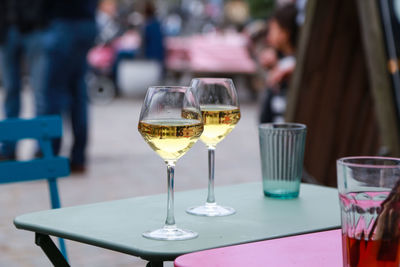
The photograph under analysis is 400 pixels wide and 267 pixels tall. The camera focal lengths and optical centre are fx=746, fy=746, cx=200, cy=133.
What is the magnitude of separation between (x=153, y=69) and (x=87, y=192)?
779cm

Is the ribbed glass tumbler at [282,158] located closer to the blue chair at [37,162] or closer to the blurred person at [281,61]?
the blue chair at [37,162]

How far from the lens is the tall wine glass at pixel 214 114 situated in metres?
1.80

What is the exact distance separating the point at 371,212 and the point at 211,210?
26.5 inches

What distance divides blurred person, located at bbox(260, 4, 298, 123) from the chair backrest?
259 cm

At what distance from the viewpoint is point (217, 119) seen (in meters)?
1.80

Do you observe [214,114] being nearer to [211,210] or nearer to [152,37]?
[211,210]

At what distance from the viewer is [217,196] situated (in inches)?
80.4

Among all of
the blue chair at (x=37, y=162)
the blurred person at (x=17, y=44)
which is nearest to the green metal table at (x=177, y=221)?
the blue chair at (x=37, y=162)

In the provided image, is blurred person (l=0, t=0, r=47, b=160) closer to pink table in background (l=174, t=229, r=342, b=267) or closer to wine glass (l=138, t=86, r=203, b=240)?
wine glass (l=138, t=86, r=203, b=240)

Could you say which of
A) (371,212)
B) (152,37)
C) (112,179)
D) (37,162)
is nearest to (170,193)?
(371,212)

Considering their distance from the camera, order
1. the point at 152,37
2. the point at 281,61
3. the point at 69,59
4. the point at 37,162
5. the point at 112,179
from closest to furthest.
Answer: the point at 37,162 → the point at 281,61 → the point at 69,59 → the point at 112,179 → the point at 152,37

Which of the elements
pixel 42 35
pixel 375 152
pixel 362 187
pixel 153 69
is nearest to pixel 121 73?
pixel 153 69

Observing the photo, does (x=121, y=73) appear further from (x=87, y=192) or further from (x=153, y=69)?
(x=87, y=192)

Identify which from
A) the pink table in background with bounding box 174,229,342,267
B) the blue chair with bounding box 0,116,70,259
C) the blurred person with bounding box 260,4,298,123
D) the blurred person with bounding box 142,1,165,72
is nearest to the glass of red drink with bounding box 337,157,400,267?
the pink table in background with bounding box 174,229,342,267
